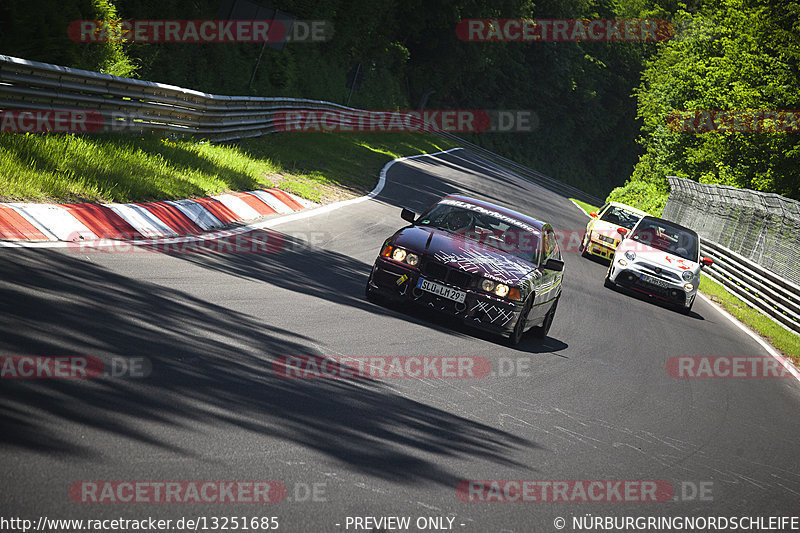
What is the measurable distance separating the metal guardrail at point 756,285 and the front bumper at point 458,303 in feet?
36.3

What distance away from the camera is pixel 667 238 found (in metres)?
18.1

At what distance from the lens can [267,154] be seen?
21953 mm

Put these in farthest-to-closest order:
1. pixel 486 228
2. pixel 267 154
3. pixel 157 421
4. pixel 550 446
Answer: pixel 267 154 < pixel 486 228 < pixel 550 446 < pixel 157 421

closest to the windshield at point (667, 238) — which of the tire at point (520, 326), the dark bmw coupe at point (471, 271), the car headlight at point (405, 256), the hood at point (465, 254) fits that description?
the dark bmw coupe at point (471, 271)

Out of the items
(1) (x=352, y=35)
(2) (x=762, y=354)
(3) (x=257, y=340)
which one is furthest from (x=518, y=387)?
(1) (x=352, y=35)

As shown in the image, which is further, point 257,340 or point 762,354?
point 762,354

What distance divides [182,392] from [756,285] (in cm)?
1897

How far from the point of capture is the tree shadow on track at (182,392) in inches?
181

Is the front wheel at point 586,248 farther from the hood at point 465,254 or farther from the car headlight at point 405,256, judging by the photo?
the car headlight at point 405,256

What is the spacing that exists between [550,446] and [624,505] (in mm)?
893

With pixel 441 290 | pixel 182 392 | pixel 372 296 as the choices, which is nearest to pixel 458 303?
pixel 441 290

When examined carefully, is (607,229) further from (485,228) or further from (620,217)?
(485,228)

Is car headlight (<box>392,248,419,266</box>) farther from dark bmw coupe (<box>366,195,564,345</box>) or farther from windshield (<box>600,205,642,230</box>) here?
windshield (<box>600,205,642,230</box>)

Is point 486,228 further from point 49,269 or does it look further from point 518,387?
point 49,269
